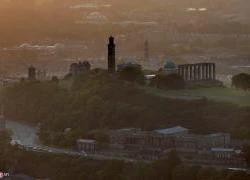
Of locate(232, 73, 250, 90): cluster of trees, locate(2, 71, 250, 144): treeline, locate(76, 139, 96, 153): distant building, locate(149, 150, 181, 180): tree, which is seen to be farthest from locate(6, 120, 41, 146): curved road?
locate(232, 73, 250, 90): cluster of trees

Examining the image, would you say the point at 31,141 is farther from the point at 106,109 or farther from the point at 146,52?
the point at 146,52

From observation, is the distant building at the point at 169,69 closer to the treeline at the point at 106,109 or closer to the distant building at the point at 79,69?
the treeline at the point at 106,109

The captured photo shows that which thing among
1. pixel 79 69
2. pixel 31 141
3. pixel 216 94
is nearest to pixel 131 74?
pixel 216 94

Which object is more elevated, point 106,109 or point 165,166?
point 106,109

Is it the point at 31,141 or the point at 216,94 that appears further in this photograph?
the point at 216,94

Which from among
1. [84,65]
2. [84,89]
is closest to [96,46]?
[84,65]

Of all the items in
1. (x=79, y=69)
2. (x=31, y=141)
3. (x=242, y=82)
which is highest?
(x=79, y=69)

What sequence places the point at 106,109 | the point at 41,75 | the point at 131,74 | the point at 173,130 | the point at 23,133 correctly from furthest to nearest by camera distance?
the point at 41,75, the point at 131,74, the point at 23,133, the point at 106,109, the point at 173,130
